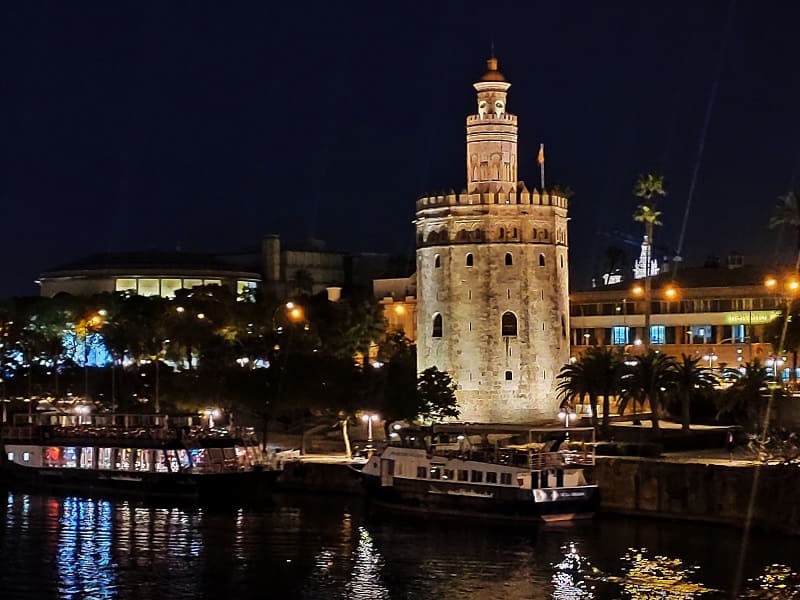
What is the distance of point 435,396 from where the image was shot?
2963 inches

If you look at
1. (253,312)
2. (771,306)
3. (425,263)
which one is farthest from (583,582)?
(253,312)

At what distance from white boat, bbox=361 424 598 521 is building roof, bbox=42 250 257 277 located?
265 ft

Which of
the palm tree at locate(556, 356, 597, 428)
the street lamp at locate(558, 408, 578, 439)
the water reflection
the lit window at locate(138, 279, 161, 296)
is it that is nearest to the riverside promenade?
the palm tree at locate(556, 356, 597, 428)

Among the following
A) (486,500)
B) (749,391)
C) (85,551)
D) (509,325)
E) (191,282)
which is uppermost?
(191,282)

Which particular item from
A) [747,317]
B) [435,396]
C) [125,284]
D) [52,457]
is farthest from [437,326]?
[125,284]

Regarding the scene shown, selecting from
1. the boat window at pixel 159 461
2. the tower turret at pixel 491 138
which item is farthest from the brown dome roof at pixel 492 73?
the boat window at pixel 159 461

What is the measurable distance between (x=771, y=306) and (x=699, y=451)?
2807cm

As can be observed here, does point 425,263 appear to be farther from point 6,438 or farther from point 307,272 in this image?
point 307,272

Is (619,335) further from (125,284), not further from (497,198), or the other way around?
(125,284)

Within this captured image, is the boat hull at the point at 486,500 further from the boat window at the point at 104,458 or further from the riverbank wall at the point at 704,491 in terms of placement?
the boat window at the point at 104,458

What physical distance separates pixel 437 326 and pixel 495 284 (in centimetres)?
403

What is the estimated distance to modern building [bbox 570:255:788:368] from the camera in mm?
89188

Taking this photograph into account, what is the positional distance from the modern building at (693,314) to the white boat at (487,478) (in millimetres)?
29978

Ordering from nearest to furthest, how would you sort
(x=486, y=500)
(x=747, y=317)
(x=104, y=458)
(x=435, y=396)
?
(x=486, y=500), (x=104, y=458), (x=435, y=396), (x=747, y=317)
